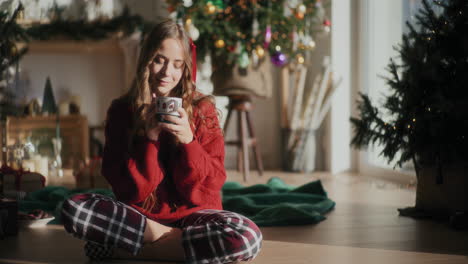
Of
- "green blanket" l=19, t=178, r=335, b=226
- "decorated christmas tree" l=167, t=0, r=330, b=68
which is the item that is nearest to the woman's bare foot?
"green blanket" l=19, t=178, r=335, b=226

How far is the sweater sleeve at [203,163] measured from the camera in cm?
164

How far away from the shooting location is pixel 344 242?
2.03 meters

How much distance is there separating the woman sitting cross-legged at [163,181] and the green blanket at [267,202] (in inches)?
25.1

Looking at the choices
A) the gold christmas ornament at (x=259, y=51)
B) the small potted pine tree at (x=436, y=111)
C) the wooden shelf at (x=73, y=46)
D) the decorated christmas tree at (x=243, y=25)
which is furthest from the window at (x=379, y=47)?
the wooden shelf at (x=73, y=46)

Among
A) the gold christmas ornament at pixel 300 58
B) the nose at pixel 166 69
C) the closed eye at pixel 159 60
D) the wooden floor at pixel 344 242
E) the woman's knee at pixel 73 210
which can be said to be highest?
the gold christmas ornament at pixel 300 58

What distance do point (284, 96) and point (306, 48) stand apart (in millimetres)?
690

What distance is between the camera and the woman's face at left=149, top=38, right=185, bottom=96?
1.70 metres

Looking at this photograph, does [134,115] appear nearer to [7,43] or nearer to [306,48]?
[7,43]

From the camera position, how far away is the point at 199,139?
5.82 ft

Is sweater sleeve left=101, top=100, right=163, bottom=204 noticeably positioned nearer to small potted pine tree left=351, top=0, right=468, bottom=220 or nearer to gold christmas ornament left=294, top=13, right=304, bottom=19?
small potted pine tree left=351, top=0, right=468, bottom=220

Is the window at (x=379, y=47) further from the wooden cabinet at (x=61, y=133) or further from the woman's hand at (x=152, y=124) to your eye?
the woman's hand at (x=152, y=124)

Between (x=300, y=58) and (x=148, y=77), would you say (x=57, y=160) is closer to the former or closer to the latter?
(x=300, y=58)

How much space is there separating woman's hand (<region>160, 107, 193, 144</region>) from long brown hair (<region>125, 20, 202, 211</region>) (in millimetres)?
124

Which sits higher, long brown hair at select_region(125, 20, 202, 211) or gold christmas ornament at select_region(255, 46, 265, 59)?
gold christmas ornament at select_region(255, 46, 265, 59)
